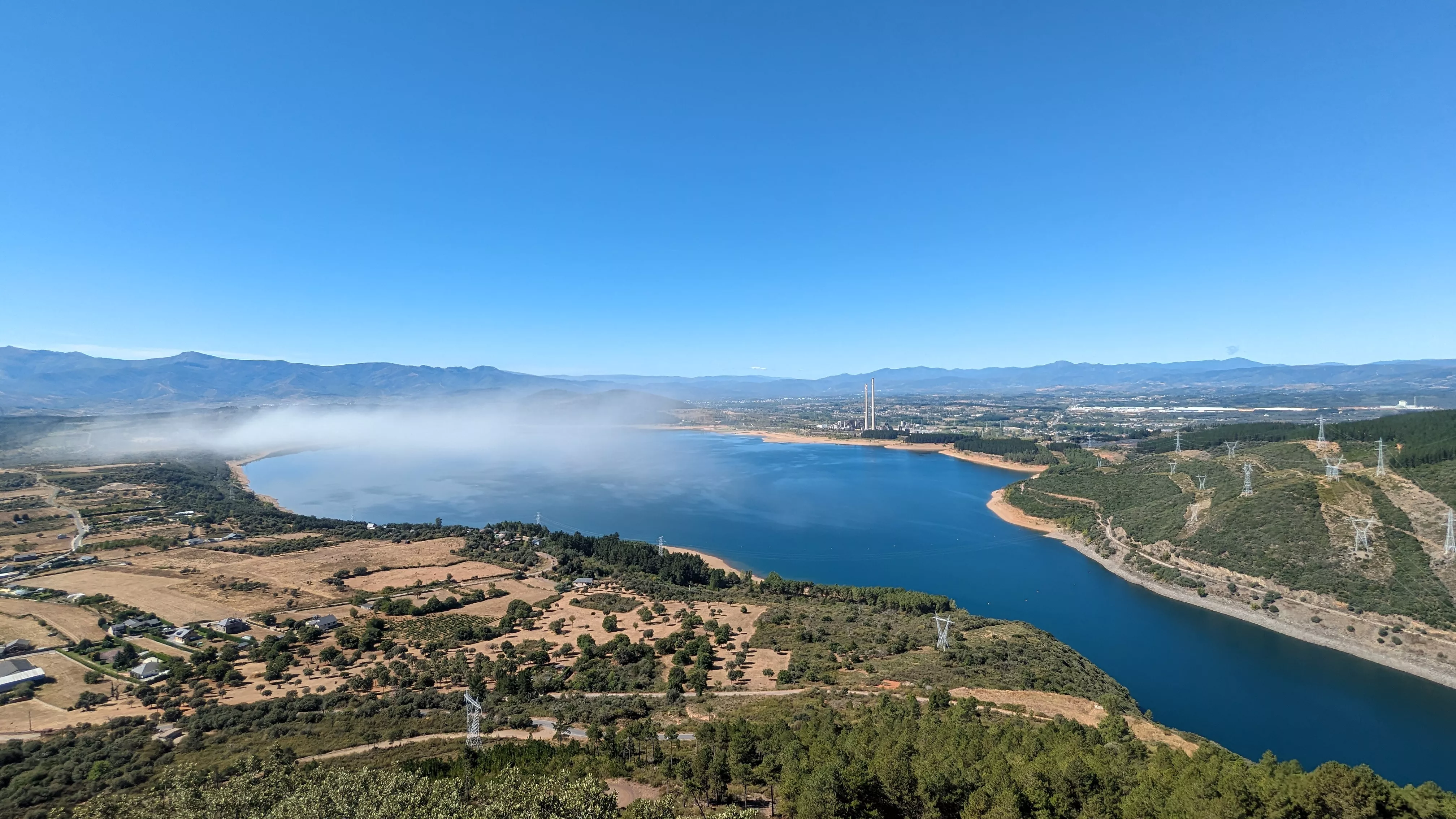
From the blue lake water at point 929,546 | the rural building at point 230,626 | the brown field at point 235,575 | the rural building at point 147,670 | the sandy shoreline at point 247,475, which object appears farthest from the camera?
the sandy shoreline at point 247,475

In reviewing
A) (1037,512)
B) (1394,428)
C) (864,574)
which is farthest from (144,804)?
(1394,428)

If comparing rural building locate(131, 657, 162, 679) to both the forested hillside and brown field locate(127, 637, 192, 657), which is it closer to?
brown field locate(127, 637, 192, 657)

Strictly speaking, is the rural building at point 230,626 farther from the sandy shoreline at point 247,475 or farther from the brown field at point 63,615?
the sandy shoreline at point 247,475

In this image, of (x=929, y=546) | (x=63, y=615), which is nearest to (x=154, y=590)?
(x=63, y=615)

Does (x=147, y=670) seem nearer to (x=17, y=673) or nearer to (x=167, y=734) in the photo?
(x=17, y=673)

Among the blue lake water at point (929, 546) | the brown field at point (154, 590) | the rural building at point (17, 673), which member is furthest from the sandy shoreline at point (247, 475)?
the rural building at point (17, 673)

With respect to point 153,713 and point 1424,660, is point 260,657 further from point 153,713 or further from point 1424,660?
point 1424,660

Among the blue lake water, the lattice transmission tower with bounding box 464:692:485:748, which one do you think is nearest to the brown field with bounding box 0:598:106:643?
the lattice transmission tower with bounding box 464:692:485:748
